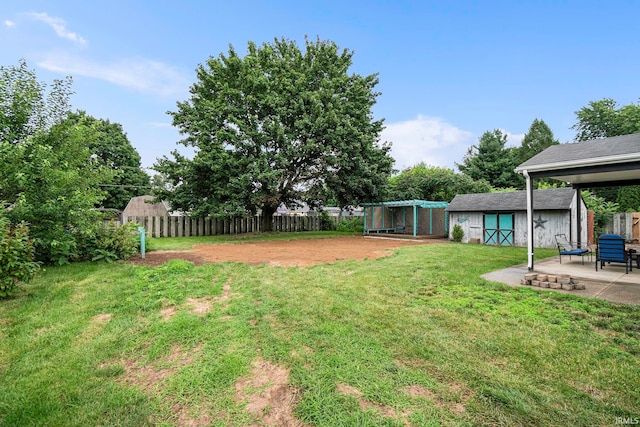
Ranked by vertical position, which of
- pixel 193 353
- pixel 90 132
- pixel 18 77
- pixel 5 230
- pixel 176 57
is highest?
pixel 176 57

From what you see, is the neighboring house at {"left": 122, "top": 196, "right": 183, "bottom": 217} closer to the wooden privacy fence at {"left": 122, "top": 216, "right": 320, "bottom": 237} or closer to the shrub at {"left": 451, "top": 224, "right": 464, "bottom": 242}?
the wooden privacy fence at {"left": 122, "top": 216, "right": 320, "bottom": 237}

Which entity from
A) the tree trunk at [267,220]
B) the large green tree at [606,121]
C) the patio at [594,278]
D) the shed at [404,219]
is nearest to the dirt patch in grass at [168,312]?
the patio at [594,278]

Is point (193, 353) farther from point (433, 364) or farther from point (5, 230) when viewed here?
point (5, 230)

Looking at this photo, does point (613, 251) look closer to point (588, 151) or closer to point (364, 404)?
point (588, 151)

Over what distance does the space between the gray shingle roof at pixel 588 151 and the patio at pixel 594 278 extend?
2.47 metres

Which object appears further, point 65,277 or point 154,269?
point 154,269

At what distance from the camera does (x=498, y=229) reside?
14.4 metres

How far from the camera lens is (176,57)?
13.1m

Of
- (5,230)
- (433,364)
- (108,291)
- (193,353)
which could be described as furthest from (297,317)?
(5,230)

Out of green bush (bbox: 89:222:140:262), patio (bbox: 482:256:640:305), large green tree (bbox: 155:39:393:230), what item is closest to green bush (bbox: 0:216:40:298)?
green bush (bbox: 89:222:140:262)

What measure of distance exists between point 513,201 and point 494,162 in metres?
20.8

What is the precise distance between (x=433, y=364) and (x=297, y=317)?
5.82ft

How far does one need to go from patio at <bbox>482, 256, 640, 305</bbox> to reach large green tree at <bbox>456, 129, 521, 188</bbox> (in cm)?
2601

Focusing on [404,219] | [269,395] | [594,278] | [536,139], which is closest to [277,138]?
[404,219]
